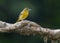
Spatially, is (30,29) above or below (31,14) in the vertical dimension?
below

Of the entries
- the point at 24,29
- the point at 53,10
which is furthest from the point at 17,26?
the point at 53,10

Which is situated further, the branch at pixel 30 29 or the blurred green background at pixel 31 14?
the blurred green background at pixel 31 14

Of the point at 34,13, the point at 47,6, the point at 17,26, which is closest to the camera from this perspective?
the point at 17,26

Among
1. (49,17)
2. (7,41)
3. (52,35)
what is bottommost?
(52,35)

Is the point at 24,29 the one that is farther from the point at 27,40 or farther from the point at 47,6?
the point at 47,6

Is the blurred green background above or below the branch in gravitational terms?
above

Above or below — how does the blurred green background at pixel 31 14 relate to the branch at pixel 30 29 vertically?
above

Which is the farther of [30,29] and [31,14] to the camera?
[31,14]

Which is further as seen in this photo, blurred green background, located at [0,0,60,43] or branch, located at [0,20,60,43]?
blurred green background, located at [0,0,60,43]
